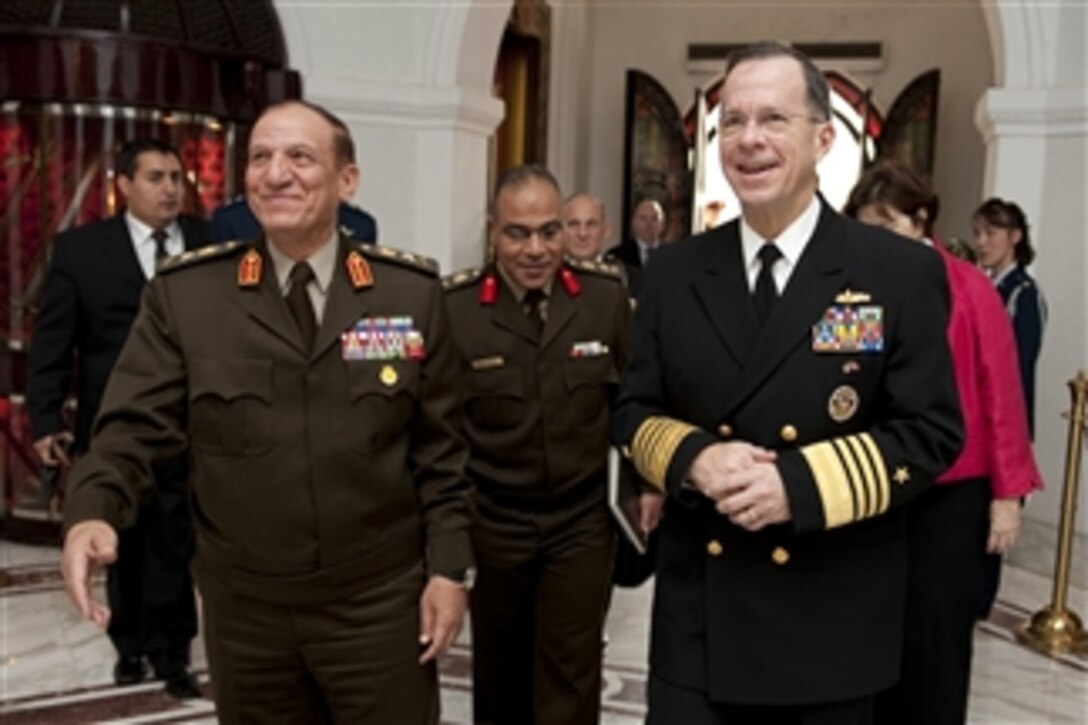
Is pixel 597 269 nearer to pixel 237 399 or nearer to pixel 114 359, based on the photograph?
pixel 237 399

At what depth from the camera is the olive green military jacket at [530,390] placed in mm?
3244

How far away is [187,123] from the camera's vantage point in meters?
5.90

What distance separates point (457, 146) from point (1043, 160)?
2757 mm

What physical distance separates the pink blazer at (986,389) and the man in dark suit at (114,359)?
2.43 m

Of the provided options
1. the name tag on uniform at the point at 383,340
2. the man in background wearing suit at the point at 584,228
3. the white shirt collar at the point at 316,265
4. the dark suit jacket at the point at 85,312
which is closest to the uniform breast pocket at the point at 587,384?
the name tag on uniform at the point at 383,340

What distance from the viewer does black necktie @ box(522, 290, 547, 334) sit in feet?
10.8

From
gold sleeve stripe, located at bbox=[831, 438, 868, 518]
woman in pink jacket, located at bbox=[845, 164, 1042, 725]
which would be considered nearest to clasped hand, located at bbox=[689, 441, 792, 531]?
gold sleeve stripe, located at bbox=[831, 438, 868, 518]

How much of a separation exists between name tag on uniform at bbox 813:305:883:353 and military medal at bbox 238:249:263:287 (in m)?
1.04

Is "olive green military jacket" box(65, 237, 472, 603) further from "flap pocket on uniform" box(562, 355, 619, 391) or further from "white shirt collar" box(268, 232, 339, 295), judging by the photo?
"flap pocket on uniform" box(562, 355, 619, 391)

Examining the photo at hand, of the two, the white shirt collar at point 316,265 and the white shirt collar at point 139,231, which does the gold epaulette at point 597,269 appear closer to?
the white shirt collar at point 316,265

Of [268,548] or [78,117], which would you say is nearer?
[268,548]

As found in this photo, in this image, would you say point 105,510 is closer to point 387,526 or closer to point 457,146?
point 387,526

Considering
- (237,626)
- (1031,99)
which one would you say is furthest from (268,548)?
(1031,99)

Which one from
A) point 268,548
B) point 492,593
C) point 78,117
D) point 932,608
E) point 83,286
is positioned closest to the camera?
point 268,548
